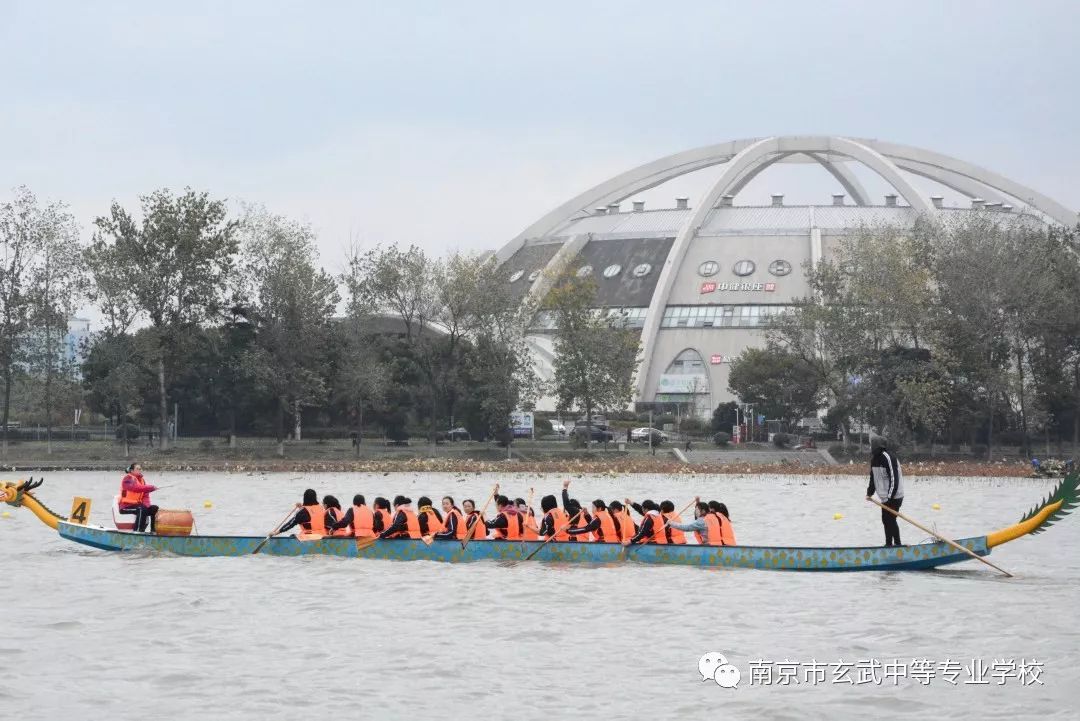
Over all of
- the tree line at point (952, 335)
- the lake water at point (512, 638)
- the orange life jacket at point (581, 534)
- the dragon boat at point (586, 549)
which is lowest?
the lake water at point (512, 638)

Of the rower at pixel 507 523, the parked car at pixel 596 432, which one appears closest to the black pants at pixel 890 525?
the rower at pixel 507 523

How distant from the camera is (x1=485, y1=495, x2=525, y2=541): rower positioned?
26.0 metres

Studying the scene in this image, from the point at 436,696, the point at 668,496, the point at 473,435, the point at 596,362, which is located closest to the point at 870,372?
the point at 596,362

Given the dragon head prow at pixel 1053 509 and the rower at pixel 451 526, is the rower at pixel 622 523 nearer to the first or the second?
the rower at pixel 451 526

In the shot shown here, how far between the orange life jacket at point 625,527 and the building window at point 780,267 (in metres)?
73.3

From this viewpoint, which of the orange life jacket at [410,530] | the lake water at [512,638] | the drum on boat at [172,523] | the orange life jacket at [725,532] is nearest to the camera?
the lake water at [512,638]

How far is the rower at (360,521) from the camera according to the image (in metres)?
26.3

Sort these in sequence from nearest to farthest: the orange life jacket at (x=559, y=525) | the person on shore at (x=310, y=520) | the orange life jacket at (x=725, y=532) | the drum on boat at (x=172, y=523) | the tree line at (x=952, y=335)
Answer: the orange life jacket at (x=725, y=532)
the orange life jacket at (x=559, y=525)
the person on shore at (x=310, y=520)
the drum on boat at (x=172, y=523)
the tree line at (x=952, y=335)

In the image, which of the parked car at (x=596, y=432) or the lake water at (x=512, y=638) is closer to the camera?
the lake water at (x=512, y=638)

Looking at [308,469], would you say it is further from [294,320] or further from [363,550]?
[363,550]

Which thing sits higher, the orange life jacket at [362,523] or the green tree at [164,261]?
the green tree at [164,261]

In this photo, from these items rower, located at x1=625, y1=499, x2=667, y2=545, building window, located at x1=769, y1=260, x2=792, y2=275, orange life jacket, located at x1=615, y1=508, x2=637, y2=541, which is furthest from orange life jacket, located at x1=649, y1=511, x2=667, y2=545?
building window, located at x1=769, y1=260, x2=792, y2=275

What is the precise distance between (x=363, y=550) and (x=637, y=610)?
21.6 feet

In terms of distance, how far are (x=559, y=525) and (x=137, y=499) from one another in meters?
8.54
